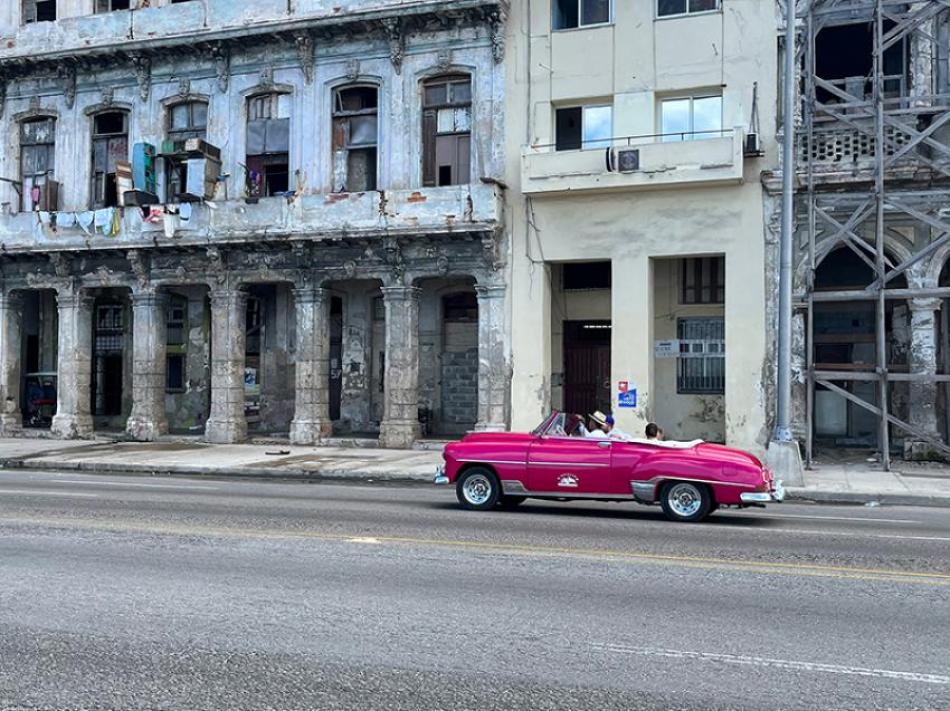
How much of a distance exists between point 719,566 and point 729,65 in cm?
1619

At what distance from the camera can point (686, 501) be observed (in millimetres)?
11734

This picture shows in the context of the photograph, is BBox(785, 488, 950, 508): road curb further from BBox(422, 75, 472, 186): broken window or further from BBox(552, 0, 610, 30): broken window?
BBox(552, 0, 610, 30): broken window

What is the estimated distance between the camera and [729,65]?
71.4ft

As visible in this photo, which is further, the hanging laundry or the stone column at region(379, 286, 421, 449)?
the hanging laundry

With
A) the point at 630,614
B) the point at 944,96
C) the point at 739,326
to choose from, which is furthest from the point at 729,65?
the point at 630,614

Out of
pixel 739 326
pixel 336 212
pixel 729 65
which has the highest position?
pixel 729 65

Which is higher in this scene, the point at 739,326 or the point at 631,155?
the point at 631,155

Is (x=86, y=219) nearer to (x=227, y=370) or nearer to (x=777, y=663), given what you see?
(x=227, y=370)

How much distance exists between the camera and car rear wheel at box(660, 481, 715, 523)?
38.1 ft

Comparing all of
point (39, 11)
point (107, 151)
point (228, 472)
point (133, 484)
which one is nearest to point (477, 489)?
point (133, 484)

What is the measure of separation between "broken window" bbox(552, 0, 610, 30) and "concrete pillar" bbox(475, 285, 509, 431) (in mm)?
6693

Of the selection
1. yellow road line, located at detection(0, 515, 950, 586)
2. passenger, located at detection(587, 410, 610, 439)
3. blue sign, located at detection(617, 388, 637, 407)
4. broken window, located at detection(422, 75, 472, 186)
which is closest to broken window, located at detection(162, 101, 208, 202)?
broken window, located at detection(422, 75, 472, 186)

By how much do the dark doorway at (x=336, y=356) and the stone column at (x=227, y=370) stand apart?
104 inches

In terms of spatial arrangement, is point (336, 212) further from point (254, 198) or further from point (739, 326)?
point (739, 326)
